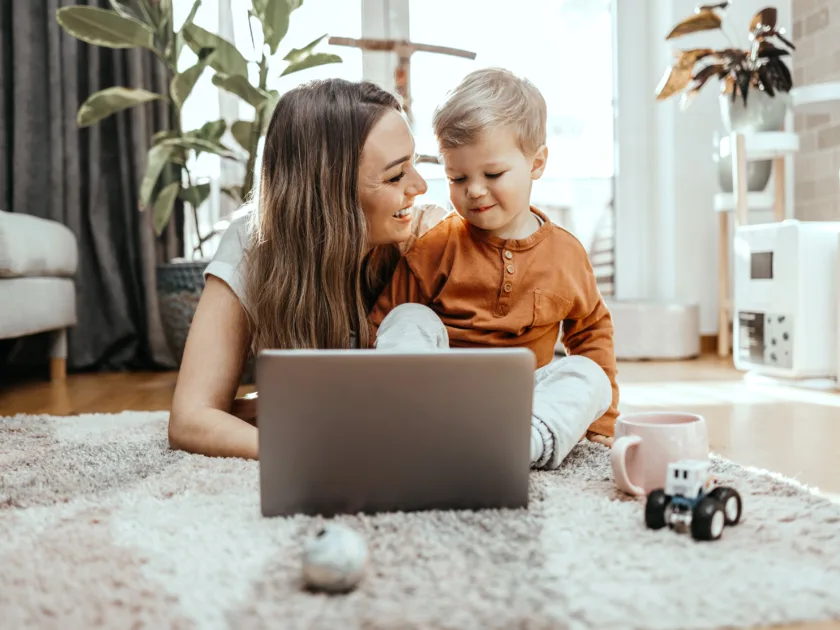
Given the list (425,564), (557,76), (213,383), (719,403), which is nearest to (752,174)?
(557,76)

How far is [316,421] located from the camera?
80cm

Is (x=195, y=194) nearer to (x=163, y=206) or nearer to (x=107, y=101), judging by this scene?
(x=163, y=206)

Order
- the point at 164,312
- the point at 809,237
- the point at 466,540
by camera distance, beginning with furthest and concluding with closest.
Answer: the point at 164,312 → the point at 809,237 → the point at 466,540

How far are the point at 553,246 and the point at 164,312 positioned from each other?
143cm

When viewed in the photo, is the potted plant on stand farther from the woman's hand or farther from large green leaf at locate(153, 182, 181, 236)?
the woman's hand

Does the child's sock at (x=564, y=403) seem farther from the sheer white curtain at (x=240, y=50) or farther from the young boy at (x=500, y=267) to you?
the sheer white curtain at (x=240, y=50)

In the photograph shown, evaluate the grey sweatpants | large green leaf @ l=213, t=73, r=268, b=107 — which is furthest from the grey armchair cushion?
the grey sweatpants

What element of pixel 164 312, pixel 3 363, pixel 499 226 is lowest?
pixel 3 363

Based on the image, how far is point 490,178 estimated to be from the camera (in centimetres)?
124

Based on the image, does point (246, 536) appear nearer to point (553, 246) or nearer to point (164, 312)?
point (553, 246)

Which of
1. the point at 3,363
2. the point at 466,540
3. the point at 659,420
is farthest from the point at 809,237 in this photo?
the point at 3,363

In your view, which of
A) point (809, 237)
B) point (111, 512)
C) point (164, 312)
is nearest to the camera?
point (111, 512)

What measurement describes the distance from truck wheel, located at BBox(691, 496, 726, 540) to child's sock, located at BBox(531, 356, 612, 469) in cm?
28

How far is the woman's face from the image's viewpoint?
1.27 meters
